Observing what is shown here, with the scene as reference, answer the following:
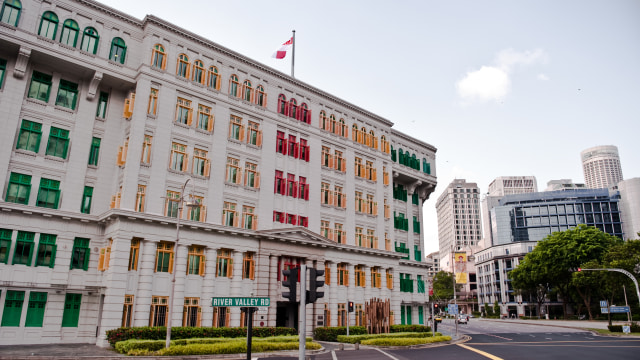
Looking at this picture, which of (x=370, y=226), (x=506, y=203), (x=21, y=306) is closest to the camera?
(x=21, y=306)

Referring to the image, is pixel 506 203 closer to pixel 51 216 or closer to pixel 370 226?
pixel 370 226

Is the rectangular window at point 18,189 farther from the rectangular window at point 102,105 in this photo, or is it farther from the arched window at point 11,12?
the arched window at point 11,12

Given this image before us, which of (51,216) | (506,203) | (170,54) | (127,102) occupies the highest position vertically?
(506,203)

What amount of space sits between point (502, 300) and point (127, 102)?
397 ft

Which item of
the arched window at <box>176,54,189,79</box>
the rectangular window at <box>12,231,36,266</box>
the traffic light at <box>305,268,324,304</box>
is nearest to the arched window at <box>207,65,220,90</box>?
the arched window at <box>176,54,189,79</box>

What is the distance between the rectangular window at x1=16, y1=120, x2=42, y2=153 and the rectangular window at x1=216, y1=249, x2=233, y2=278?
14.6m

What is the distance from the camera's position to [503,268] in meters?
128

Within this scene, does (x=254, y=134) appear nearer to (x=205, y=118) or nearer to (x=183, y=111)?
(x=205, y=118)

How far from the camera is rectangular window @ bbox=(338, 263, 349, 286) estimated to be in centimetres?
4253

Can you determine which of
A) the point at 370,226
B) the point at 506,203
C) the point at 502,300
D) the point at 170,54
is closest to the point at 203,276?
the point at 170,54

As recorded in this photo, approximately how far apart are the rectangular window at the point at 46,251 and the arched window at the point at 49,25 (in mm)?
13852

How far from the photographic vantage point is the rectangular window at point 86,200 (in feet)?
103

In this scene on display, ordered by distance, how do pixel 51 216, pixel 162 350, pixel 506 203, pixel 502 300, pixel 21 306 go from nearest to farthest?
pixel 162 350 < pixel 21 306 < pixel 51 216 < pixel 502 300 < pixel 506 203

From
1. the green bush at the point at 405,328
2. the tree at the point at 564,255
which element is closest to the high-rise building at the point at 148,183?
the green bush at the point at 405,328
